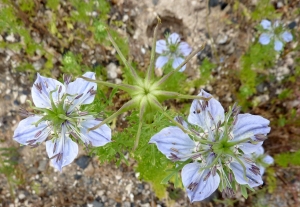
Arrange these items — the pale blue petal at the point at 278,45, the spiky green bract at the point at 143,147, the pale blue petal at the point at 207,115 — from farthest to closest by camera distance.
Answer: the pale blue petal at the point at 278,45 < the spiky green bract at the point at 143,147 < the pale blue petal at the point at 207,115

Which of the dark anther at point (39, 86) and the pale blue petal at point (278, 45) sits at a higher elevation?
the pale blue petal at point (278, 45)

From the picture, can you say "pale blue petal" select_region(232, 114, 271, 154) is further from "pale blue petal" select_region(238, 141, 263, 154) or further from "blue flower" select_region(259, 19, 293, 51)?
"blue flower" select_region(259, 19, 293, 51)

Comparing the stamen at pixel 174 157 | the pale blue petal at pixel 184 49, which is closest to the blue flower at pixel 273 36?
the pale blue petal at pixel 184 49

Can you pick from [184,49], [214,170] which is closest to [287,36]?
[184,49]

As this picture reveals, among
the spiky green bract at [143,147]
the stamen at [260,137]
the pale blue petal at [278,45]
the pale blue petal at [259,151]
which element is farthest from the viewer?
the pale blue petal at [278,45]

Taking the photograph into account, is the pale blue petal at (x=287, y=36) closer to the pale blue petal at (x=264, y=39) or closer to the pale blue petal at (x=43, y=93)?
the pale blue petal at (x=264, y=39)

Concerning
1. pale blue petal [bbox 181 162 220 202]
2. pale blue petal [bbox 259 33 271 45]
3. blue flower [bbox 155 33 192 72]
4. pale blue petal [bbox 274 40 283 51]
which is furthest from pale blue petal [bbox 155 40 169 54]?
pale blue petal [bbox 181 162 220 202]
